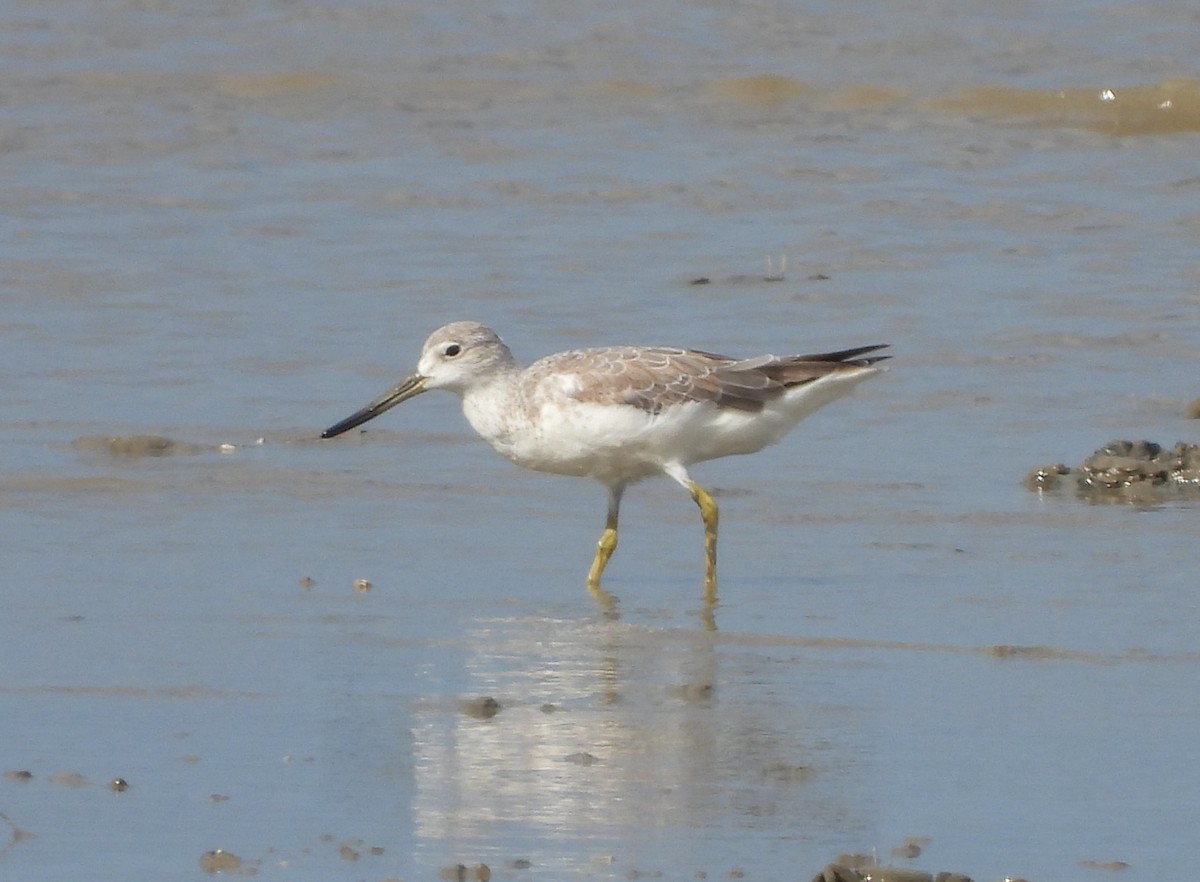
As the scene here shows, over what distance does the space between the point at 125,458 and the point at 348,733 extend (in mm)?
3827

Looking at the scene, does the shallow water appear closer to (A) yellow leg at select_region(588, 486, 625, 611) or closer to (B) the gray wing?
(A) yellow leg at select_region(588, 486, 625, 611)

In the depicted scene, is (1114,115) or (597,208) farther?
(1114,115)

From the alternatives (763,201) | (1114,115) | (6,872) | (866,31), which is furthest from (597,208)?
(6,872)

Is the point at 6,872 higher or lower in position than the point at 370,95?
lower

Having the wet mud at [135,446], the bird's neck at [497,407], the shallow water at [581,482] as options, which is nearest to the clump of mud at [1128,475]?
the shallow water at [581,482]

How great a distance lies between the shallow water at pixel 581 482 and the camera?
5219 mm

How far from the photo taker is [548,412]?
26.2ft

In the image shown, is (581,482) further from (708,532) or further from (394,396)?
(708,532)

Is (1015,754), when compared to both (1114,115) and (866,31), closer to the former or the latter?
(1114,115)

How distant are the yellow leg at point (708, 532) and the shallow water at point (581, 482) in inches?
3.2

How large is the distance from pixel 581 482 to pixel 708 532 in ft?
5.42

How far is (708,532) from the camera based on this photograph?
7.88 metres

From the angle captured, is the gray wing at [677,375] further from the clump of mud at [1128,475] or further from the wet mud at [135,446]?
the wet mud at [135,446]

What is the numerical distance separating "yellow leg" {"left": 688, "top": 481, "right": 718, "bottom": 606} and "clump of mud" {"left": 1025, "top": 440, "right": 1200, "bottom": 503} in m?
1.51
